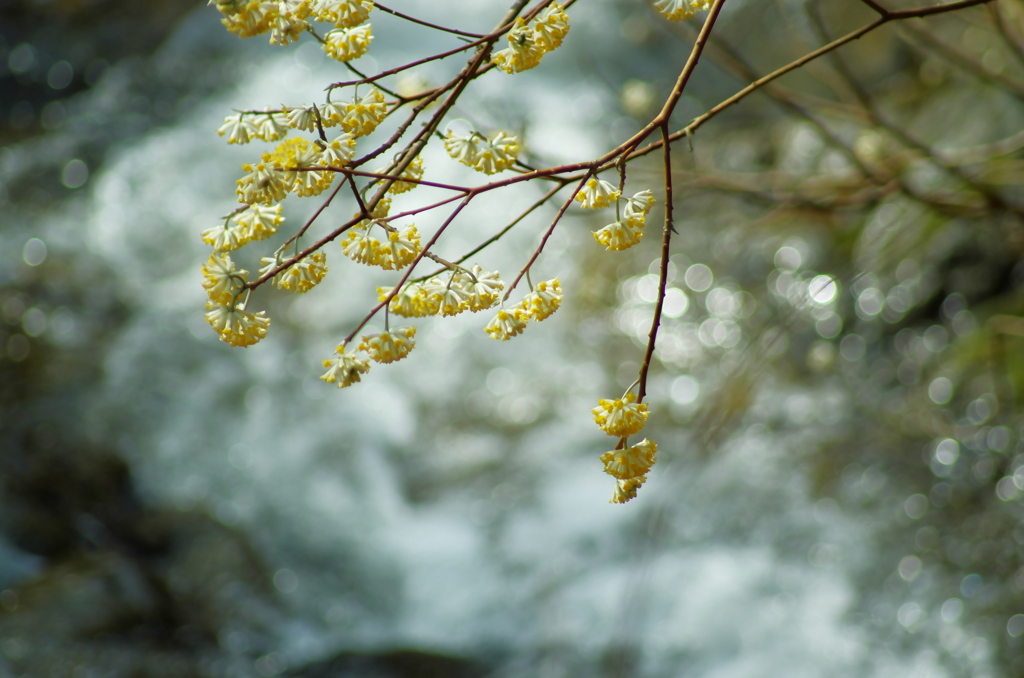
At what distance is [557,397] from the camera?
301 centimetres

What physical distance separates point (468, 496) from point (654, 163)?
1566mm

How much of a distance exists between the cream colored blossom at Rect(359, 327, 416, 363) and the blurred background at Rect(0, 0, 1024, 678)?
783mm

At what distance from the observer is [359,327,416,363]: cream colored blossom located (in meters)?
0.76

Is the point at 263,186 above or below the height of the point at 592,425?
below

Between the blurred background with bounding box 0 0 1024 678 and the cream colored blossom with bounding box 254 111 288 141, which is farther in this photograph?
the blurred background with bounding box 0 0 1024 678

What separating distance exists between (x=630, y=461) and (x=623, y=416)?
0.17ft

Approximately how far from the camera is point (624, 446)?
79cm

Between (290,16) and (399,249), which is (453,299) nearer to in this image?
(399,249)

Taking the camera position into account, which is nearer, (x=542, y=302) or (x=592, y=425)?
(x=542, y=302)

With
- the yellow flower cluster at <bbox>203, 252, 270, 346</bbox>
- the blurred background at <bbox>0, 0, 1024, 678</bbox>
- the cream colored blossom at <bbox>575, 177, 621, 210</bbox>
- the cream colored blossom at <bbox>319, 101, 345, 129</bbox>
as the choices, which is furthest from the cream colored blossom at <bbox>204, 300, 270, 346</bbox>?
the blurred background at <bbox>0, 0, 1024, 678</bbox>

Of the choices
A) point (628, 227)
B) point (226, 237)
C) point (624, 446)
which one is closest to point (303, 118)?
point (226, 237)

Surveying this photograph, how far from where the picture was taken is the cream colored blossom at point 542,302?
78cm

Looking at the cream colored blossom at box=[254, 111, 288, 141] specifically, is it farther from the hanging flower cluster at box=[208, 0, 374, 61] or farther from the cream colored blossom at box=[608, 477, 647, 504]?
the cream colored blossom at box=[608, 477, 647, 504]

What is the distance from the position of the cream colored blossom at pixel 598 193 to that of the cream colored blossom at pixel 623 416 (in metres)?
0.19
